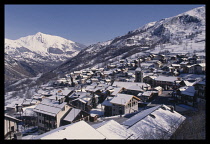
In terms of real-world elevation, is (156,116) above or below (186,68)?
→ below

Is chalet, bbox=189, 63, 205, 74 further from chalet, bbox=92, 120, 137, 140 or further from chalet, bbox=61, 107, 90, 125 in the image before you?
chalet, bbox=92, 120, 137, 140

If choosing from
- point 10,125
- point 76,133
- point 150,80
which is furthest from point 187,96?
point 10,125

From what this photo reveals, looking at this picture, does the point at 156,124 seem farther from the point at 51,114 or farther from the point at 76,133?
the point at 51,114

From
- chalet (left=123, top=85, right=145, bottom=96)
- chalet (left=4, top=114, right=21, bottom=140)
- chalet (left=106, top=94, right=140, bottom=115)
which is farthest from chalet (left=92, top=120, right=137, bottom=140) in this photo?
chalet (left=123, top=85, right=145, bottom=96)

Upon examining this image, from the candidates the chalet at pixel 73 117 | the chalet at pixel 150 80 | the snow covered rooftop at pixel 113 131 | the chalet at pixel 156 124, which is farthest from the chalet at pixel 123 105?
the chalet at pixel 150 80

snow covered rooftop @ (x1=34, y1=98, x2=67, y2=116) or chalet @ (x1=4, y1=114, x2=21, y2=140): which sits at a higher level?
chalet @ (x1=4, y1=114, x2=21, y2=140)
